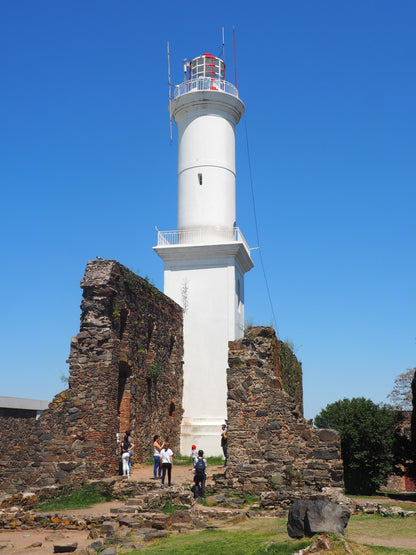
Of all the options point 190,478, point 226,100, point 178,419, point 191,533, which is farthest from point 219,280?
point 191,533

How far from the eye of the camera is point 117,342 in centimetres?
1534

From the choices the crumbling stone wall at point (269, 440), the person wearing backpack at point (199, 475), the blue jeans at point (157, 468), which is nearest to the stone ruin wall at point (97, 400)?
the blue jeans at point (157, 468)

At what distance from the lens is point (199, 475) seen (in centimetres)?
1309

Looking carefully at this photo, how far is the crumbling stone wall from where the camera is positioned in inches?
520

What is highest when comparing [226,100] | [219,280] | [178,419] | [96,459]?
[226,100]

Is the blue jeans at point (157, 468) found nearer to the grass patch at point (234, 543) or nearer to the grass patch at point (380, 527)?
the grass patch at point (234, 543)

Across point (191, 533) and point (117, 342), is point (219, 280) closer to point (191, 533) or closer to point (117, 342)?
point (117, 342)

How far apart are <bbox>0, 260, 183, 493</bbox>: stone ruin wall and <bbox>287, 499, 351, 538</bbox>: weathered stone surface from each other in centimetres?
700

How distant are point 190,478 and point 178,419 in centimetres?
651

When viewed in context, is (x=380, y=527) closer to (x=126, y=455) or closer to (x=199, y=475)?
(x=199, y=475)

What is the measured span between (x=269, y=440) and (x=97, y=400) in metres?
4.22

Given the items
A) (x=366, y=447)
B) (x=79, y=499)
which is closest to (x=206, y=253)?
(x=366, y=447)

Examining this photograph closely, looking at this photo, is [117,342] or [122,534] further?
[117,342]

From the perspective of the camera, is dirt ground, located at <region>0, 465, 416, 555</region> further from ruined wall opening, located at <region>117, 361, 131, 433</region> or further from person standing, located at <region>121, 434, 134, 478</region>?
ruined wall opening, located at <region>117, 361, 131, 433</region>
